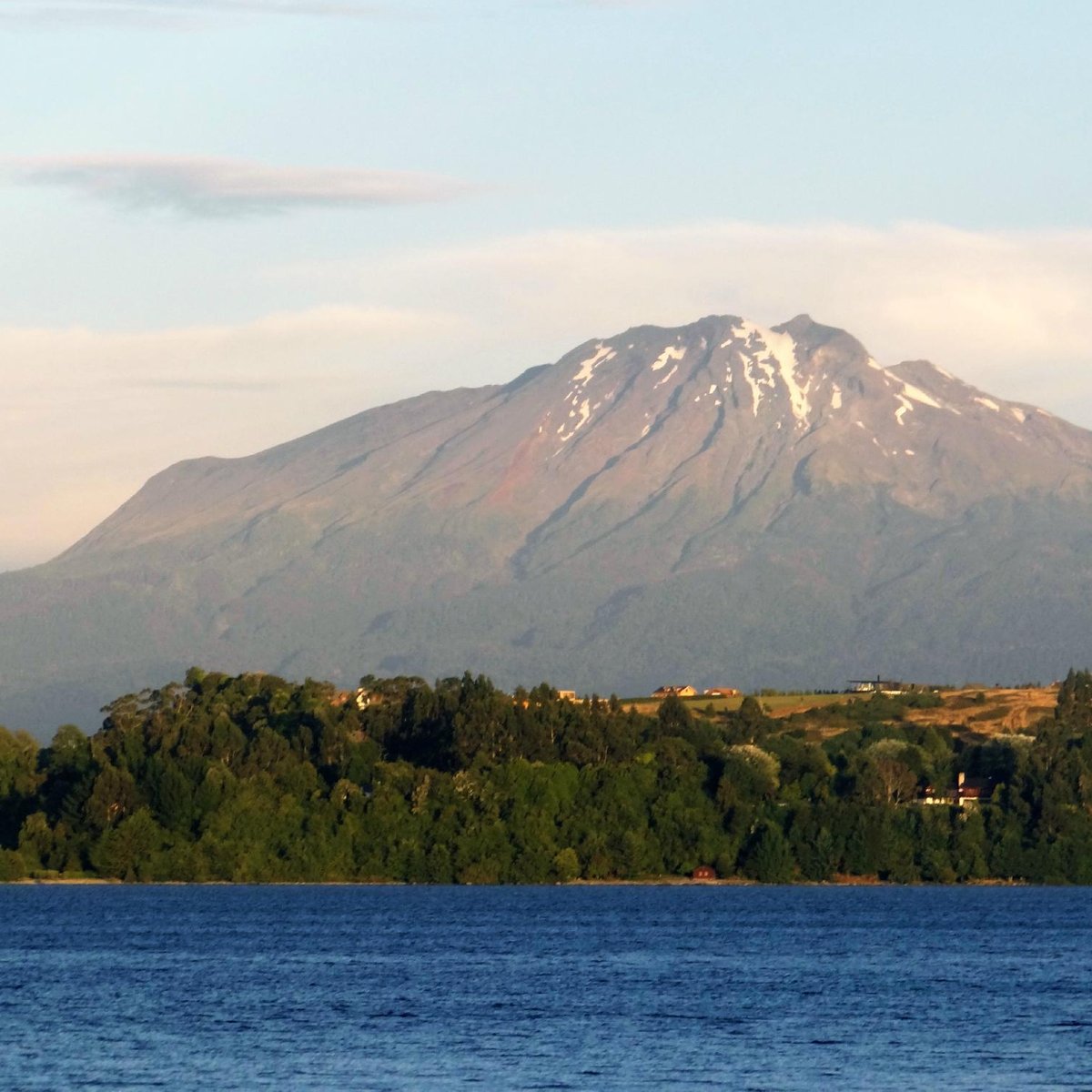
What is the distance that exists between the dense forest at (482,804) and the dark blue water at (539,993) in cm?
440

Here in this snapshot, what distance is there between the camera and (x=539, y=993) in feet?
297

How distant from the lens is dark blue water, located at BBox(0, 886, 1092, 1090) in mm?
68750

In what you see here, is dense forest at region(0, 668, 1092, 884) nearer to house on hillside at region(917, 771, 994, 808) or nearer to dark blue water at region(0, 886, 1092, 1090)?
house on hillside at region(917, 771, 994, 808)

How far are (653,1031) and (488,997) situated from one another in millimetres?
12325

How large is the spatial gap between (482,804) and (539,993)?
2457 inches

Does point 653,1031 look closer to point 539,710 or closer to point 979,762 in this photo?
point 539,710

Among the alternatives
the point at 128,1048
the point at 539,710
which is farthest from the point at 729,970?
the point at 539,710

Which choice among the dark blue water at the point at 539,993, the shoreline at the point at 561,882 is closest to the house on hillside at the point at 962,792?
the shoreline at the point at 561,882

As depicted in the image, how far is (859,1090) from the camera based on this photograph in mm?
65062

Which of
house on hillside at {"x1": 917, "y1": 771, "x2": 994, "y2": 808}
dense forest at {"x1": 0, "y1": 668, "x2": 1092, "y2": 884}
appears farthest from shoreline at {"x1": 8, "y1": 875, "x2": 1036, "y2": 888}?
house on hillside at {"x1": 917, "y1": 771, "x2": 994, "y2": 808}

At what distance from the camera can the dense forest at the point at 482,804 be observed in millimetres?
151125

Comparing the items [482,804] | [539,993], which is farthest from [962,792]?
[539,993]

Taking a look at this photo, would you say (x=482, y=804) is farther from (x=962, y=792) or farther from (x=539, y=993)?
(x=539, y=993)

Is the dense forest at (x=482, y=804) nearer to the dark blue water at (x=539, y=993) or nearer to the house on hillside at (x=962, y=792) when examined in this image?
the house on hillside at (x=962, y=792)
